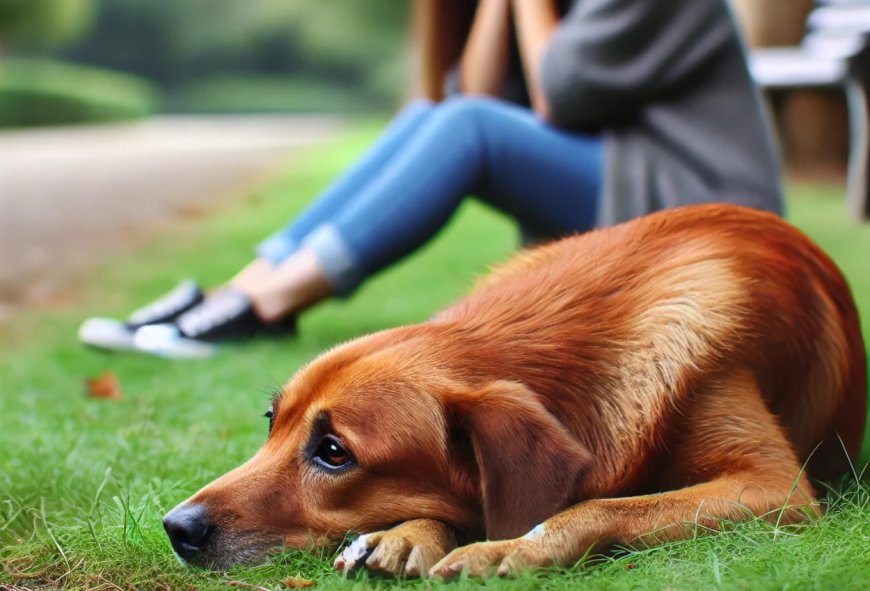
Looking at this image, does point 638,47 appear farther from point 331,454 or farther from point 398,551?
point 398,551

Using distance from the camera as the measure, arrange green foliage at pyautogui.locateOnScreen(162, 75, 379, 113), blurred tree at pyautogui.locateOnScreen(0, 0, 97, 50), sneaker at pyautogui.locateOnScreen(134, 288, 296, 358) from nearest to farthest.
→ sneaker at pyautogui.locateOnScreen(134, 288, 296, 358) → blurred tree at pyautogui.locateOnScreen(0, 0, 97, 50) → green foliage at pyautogui.locateOnScreen(162, 75, 379, 113)

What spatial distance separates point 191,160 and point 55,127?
1312 centimetres

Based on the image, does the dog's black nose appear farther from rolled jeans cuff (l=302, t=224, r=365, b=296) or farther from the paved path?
the paved path

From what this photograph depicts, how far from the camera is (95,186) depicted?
13828 mm

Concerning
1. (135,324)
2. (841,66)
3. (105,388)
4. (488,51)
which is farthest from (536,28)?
(841,66)

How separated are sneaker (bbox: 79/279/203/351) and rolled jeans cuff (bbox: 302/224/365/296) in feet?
2.48

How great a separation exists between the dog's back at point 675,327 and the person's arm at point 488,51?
238 centimetres

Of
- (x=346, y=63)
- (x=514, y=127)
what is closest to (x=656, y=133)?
(x=514, y=127)

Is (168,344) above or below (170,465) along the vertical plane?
below

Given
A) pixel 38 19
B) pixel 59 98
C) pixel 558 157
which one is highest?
pixel 558 157

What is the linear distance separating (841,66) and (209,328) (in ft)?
18.8

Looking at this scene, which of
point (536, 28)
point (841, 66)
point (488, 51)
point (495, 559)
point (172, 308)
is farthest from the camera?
point (841, 66)

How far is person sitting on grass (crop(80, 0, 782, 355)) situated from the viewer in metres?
4.18

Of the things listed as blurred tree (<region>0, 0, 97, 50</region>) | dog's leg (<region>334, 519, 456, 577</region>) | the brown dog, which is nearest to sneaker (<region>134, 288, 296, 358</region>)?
the brown dog
